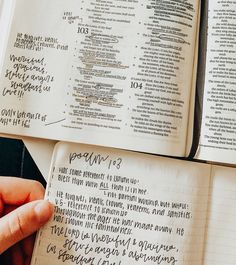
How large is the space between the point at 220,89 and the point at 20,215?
29 centimetres

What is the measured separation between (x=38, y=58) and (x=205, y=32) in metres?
0.22

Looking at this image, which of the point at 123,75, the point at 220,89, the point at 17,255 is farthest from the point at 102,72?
the point at 17,255

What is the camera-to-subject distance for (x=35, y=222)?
0.48 metres

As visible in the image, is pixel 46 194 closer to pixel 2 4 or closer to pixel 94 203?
pixel 94 203

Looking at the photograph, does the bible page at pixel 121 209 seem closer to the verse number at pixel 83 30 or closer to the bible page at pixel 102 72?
the bible page at pixel 102 72

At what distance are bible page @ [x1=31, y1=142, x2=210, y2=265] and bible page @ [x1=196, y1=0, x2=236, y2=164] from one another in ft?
0.11

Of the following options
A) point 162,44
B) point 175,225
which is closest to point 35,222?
point 175,225

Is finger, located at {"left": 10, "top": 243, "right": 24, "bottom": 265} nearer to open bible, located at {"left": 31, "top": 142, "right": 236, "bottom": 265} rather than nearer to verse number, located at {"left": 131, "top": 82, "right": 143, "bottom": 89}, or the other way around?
open bible, located at {"left": 31, "top": 142, "right": 236, "bottom": 265}

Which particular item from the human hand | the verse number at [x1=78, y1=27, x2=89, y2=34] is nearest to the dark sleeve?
the human hand

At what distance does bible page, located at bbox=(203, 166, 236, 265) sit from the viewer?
500mm

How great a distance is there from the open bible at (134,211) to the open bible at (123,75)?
0.03 metres

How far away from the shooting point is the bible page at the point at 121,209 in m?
0.50

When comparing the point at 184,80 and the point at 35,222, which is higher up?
the point at 184,80

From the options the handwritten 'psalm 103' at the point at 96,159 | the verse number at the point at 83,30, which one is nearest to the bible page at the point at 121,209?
the handwritten 'psalm 103' at the point at 96,159
